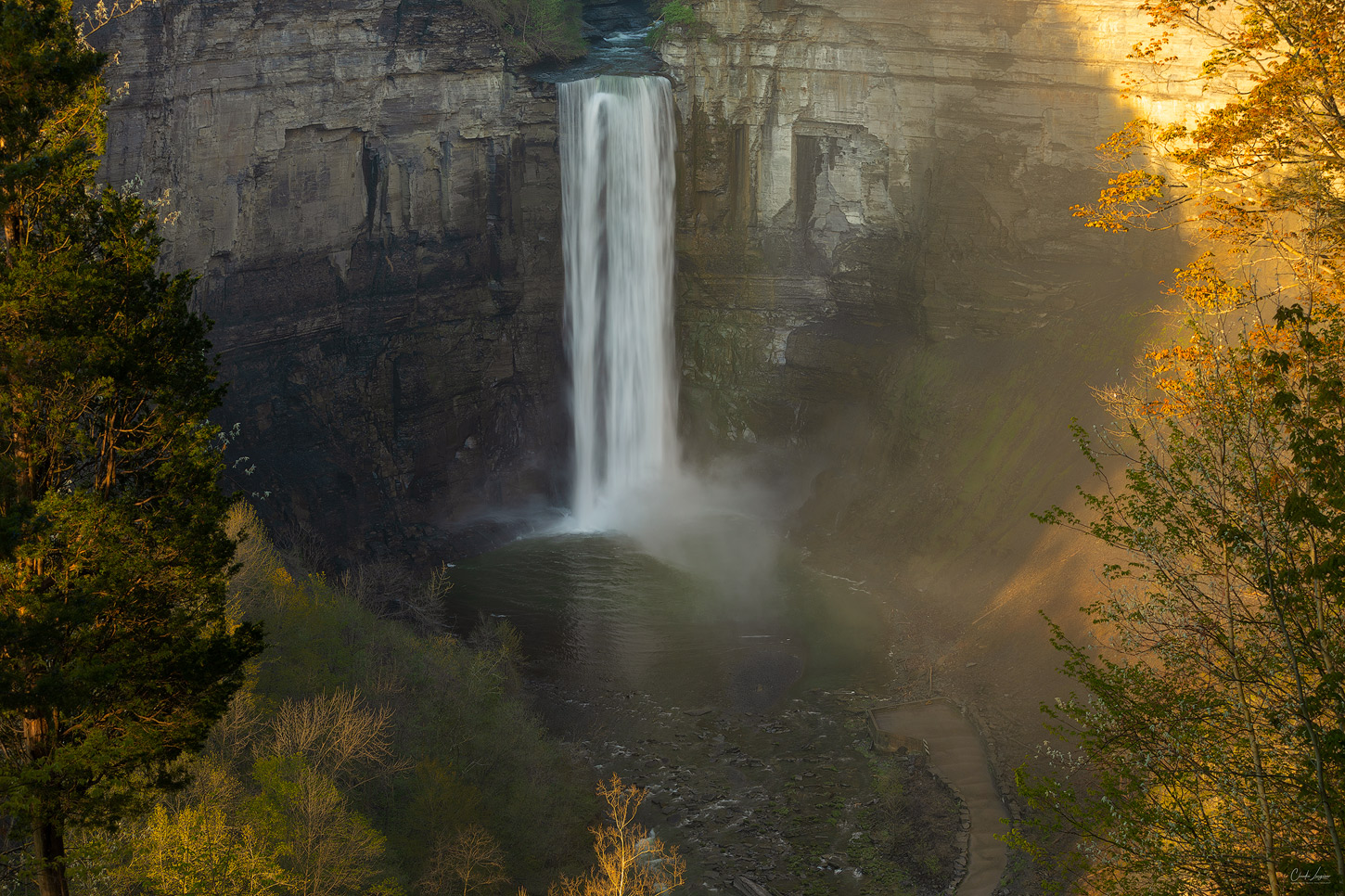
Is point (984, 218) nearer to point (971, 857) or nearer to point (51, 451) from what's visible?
point (971, 857)

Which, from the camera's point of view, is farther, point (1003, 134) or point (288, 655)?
point (1003, 134)


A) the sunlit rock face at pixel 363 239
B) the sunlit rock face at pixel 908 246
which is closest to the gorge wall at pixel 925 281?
the sunlit rock face at pixel 908 246

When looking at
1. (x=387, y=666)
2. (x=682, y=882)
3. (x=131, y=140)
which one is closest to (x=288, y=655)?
(x=387, y=666)

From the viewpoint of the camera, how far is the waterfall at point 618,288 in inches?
1773

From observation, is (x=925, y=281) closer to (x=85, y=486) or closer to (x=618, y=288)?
(x=618, y=288)

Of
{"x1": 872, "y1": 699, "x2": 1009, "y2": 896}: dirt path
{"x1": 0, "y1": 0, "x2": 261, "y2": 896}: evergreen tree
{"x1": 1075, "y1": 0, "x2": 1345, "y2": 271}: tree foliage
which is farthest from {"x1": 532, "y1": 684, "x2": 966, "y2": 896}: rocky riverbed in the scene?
{"x1": 1075, "y1": 0, "x2": 1345, "y2": 271}: tree foliage

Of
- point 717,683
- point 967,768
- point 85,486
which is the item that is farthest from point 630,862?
point 717,683

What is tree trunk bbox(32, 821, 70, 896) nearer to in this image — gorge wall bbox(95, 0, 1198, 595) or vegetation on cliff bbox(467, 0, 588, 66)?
gorge wall bbox(95, 0, 1198, 595)

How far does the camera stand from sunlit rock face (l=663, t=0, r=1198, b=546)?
125ft

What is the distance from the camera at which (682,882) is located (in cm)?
2306

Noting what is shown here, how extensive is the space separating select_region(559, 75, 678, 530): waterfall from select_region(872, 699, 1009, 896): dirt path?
738 inches

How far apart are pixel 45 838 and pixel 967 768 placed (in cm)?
2109

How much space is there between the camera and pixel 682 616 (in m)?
37.3

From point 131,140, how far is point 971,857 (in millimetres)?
32198
